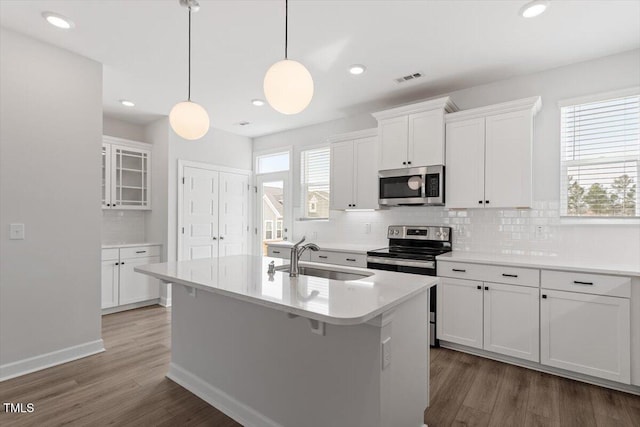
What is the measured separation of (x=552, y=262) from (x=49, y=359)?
14.2 ft

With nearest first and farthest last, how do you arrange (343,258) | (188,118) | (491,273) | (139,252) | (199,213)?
(188,118) < (491,273) < (343,258) < (139,252) < (199,213)

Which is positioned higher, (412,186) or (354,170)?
(354,170)

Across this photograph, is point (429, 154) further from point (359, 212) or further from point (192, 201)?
point (192, 201)

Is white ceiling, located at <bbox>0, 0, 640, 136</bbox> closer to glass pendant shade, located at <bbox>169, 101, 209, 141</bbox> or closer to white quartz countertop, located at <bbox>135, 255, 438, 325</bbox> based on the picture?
glass pendant shade, located at <bbox>169, 101, 209, 141</bbox>

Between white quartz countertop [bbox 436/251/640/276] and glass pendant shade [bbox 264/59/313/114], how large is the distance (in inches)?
85.3

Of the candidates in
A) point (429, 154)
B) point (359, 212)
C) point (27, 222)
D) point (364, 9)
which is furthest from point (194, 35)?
point (359, 212)

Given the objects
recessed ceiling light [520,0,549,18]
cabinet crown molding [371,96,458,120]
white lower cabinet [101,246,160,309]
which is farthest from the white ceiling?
white lower cabinet [101,246,160,309]

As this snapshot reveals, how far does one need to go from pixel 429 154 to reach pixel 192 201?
347cm

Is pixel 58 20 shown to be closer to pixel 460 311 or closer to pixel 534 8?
pixel 534 8

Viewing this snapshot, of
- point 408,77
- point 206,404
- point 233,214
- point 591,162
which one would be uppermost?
point 408,77

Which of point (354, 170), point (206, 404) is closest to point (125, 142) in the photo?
point (354, 170)

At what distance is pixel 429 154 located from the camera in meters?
3.47

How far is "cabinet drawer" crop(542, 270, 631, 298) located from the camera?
2361 millimetres

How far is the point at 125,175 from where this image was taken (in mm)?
4781
